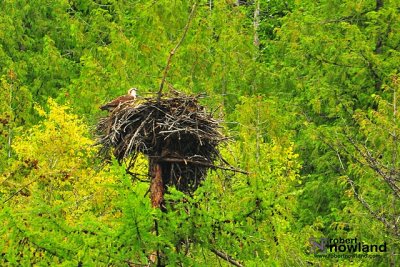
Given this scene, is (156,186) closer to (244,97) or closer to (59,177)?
(59,177)

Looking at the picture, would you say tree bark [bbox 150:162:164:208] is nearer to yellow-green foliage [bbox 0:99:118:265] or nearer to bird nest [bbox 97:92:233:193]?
bird nest [bbox 97:92:233:193]

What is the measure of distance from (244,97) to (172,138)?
14064 millimetres

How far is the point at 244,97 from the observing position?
22594 millimetres

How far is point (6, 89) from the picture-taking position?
22.3m

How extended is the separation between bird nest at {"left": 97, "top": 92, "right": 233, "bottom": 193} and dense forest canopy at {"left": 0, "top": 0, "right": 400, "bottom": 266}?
51 cm

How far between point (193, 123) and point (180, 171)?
38 cm

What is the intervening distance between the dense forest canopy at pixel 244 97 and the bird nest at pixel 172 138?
1.68ft


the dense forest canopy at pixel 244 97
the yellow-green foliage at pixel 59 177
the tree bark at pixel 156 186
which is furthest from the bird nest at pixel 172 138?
the yellow-green foliage at pixel 59 177

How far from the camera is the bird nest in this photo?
8547 millimetres

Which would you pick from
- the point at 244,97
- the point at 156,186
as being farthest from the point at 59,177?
the point at 156,186

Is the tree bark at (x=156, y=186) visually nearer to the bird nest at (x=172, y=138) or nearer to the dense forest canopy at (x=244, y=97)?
the bird nest at (x=172, y=138)

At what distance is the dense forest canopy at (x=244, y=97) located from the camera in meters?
14.7

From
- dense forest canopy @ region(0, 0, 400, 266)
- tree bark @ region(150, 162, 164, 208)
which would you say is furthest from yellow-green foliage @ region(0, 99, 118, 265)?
tree bark @ region(150, 162, 164, 208)

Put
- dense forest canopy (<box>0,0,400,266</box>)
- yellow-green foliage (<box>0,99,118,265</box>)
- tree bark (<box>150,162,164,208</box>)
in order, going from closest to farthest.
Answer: tree bark (<box>150,162,164,208</box>)
yellow-green foliage (<box>0,99,118,265</box>)
dense forest canopy (<box>0,0,400,266</box>)
